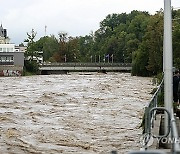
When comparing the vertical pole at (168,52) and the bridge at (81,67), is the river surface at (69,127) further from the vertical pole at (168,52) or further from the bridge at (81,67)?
the bridge at (81,67)

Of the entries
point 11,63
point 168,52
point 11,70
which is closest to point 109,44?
point 11,63

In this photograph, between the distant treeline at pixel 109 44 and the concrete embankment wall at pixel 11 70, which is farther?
the concrete embankment wall at pixel 11 70

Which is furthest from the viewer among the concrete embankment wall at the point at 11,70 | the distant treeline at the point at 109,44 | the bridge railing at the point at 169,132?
the concrete embankment wall at the point at 11,70

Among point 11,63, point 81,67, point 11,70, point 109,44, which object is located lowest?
point 11,70

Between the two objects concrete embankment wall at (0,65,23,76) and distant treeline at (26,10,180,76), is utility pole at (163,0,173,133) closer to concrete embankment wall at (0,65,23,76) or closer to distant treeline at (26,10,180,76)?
distant treeline at (26,10,180,76)

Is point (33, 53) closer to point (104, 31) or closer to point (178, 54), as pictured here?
point (104, 31)

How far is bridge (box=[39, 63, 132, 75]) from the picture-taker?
131250 millimetres

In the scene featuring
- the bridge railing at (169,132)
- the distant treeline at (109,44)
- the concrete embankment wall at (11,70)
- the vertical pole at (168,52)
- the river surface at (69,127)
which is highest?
the distant treeline at (109,44)

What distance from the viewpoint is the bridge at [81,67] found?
131m

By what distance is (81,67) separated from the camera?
13275 cm

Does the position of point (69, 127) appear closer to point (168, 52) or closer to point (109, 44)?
point (168, 52)

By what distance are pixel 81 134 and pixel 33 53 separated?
112569 mm

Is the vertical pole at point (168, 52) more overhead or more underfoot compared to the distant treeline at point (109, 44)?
more underfoot

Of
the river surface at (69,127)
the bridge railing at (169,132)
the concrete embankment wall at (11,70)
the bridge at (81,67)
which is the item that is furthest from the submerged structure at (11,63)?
the bridge railing at (169,132)
